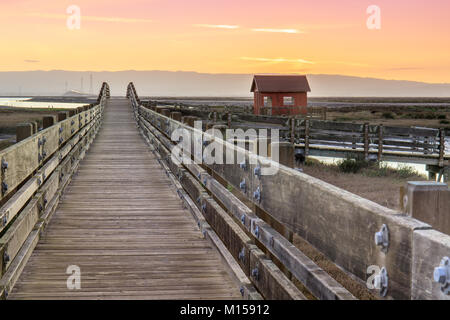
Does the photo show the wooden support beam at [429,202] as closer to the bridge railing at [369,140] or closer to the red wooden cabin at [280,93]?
the bridge railing at [369,140]

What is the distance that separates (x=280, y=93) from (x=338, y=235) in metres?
56.5

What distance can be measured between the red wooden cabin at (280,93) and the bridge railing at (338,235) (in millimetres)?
51584

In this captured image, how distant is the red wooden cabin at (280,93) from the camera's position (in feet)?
185

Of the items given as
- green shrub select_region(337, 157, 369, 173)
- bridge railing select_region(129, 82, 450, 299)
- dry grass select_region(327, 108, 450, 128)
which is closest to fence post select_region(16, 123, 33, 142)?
bridge railing select_region(129, 82, 450, 299)

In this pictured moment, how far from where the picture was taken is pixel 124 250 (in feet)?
19.5

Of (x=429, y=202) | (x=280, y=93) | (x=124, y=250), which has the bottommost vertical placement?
(x=124, y=250)

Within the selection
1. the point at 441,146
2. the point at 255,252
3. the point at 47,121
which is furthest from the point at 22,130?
the point at 441,146

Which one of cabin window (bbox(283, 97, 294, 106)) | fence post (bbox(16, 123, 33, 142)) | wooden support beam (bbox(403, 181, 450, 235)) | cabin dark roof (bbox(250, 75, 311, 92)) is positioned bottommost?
wooden support beam (bbox(403, 181, 450, 235))

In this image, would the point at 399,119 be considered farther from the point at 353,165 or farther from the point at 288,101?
the point at 353,165

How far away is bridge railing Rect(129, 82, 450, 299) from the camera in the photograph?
6.89ft

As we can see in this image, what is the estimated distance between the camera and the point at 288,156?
14.0 feet

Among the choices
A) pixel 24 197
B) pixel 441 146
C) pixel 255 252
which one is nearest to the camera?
pixel 255 252

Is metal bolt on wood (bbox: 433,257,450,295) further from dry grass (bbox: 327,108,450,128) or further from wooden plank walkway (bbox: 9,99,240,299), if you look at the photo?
dry grass (bbox: 327,108,450,128)
